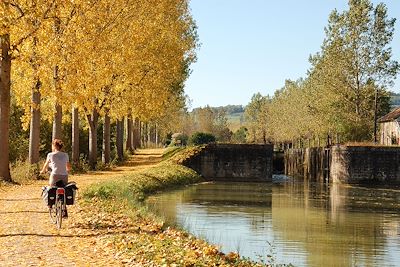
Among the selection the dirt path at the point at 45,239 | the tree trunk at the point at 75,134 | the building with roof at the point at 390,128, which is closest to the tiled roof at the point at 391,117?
the building with roof at the point at 390,128

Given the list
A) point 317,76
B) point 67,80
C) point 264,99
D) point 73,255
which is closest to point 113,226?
point 73,255

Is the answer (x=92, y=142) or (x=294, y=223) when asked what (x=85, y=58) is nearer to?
(x=294, y=223)

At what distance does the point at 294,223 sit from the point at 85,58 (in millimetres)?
10155

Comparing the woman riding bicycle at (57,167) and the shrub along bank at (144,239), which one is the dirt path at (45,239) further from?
the woman riding bicycle at (57,167)

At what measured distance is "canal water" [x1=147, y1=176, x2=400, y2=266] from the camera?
51.4 ft

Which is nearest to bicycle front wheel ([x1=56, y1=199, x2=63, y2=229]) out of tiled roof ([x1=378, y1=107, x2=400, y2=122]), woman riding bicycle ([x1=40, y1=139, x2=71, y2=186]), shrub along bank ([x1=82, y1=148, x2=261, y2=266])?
woman riding bicycle ([x1=40, y1=139, x2=71, y2=186])

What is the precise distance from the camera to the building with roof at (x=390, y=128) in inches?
2319

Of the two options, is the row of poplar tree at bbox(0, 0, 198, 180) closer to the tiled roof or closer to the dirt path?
the dirt path

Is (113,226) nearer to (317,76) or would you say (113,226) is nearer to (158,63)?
(158,63)

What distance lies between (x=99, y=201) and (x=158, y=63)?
18.0 m

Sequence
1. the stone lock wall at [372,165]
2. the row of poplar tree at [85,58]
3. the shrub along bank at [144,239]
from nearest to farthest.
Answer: the shrub along bank at [144,239], the row of poplar tree at [85,58], the stone lock wall at [372,165]

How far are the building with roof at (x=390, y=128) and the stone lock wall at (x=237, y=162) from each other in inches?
702

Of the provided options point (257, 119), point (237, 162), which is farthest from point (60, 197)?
point (257, 119)

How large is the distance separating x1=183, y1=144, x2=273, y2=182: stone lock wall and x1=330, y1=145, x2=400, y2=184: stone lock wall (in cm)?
634
